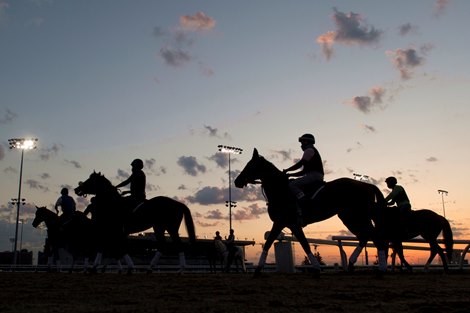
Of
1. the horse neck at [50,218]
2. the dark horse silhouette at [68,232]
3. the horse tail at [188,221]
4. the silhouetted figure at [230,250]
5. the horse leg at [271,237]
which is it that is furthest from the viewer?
the silhouetted figure at [230,250]

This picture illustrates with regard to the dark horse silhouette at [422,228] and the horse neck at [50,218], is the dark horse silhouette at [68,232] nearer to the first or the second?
the horse neck at [50,218]

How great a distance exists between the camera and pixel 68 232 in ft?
57.4

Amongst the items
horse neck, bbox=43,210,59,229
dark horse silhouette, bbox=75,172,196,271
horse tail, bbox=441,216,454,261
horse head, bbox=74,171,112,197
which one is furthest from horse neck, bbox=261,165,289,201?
horse neck, bbox=43,210,59,229

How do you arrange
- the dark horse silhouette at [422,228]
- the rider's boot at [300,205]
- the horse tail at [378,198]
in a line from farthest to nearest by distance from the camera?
the dark horse silhouette at [422,228] → the horse tail at [378,198] → the rider's boot at [300,205]

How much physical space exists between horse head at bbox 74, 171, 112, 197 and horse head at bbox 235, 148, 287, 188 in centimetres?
455

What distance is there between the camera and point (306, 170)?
1110cm

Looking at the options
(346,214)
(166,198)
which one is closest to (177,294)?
(346,214)

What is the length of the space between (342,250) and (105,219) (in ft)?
28.1

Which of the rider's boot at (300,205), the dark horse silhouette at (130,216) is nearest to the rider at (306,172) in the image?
the rider's boot at (300,205)

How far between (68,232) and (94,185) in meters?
4.31

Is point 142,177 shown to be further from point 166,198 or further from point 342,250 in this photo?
point 342,250

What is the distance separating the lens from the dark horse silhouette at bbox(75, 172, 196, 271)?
44.9 feet

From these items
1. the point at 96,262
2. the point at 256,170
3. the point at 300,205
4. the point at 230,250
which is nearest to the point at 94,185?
the point at 96,262

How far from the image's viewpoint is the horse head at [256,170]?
36.4ft
